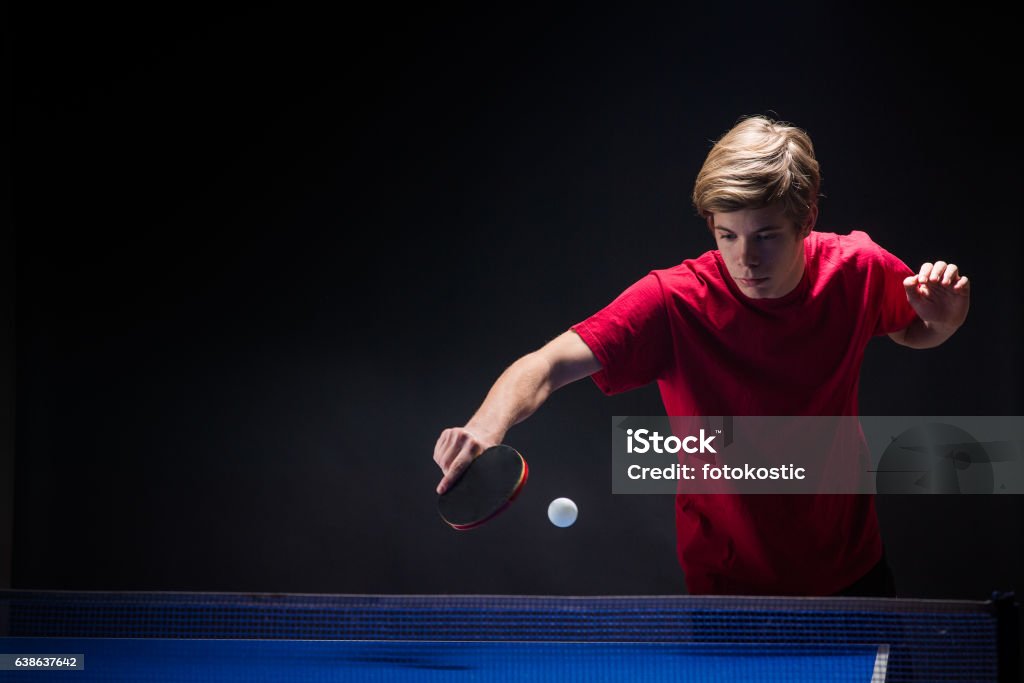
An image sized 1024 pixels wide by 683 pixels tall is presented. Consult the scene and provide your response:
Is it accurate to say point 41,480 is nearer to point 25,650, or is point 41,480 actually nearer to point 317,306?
point 317,306

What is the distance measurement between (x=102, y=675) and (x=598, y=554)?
80.2 inches

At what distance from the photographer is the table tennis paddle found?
5.20 ft

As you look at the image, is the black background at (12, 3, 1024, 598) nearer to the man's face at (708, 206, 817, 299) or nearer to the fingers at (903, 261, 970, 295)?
the man's face at (708, 206, 817, 299)

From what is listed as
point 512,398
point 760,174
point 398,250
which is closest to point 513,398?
point 512,398

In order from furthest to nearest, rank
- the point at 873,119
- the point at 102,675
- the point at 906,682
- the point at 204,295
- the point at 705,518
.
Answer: the point at 204,295 < the point at 873,119 < the point at 705,518 < the point at 102,675 < the point at 906,682

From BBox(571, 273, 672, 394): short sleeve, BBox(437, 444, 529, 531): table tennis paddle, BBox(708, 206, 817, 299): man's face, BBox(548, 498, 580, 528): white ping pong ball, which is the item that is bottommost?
BBox(437, 444, 529, 531): table tennis paddle

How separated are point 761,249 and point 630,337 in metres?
0.37

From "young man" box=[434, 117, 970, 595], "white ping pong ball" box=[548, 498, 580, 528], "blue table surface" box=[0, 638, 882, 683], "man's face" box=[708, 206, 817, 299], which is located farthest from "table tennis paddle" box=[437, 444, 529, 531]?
"white ping pong ball" box=[548, 498, 580, 528]

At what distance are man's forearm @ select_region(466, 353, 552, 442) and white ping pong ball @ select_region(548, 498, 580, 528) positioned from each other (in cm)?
145

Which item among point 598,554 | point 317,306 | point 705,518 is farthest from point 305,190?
point 705,518

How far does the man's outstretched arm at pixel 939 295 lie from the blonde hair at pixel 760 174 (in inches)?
12.2

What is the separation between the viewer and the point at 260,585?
3512 millimetres

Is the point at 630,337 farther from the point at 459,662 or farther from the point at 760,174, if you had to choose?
the point at 459,662

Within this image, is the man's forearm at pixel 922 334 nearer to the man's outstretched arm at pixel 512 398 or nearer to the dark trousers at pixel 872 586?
the dark trousers at pixel 872 586
